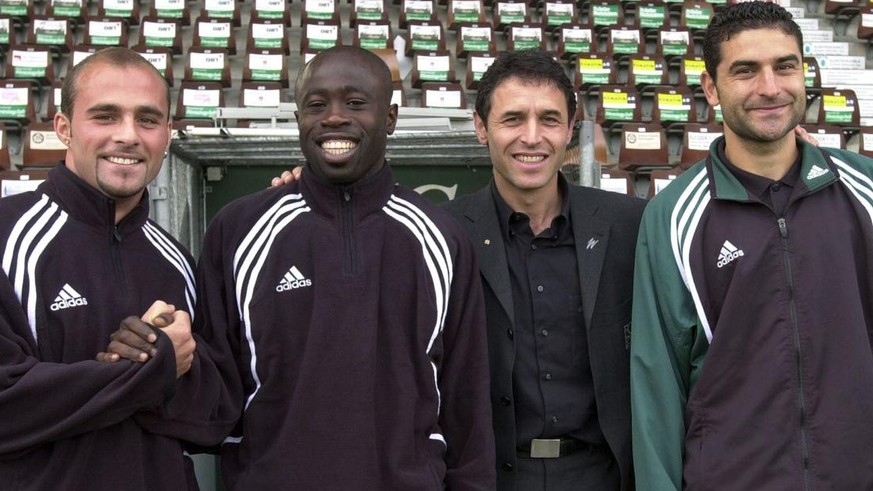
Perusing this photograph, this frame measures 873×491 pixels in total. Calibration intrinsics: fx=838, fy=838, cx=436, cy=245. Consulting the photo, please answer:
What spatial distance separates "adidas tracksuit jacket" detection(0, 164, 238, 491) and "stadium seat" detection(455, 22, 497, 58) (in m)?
9.30

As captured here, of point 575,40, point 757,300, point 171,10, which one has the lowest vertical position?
point 757,300

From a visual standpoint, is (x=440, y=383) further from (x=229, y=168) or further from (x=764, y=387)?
(x=229, y=168)

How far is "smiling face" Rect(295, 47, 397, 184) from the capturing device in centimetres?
191

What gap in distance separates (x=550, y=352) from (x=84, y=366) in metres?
1.12

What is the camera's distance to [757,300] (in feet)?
6.40

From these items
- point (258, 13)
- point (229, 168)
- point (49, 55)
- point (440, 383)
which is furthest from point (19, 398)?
point (258, 13)

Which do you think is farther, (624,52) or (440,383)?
(624,52)

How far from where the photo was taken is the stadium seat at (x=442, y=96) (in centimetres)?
933

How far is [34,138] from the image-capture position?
768 cm

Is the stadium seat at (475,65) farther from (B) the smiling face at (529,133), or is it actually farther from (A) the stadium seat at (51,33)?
(B) the smiling face at (529,133)

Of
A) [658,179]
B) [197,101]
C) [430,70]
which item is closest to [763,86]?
[658,179]

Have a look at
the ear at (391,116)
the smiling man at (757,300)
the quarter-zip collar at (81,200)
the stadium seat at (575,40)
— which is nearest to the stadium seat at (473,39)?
the stadium seat at (575,40)

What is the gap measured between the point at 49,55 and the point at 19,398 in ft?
29.8

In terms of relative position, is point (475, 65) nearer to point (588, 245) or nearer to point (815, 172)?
point (588, 245)
